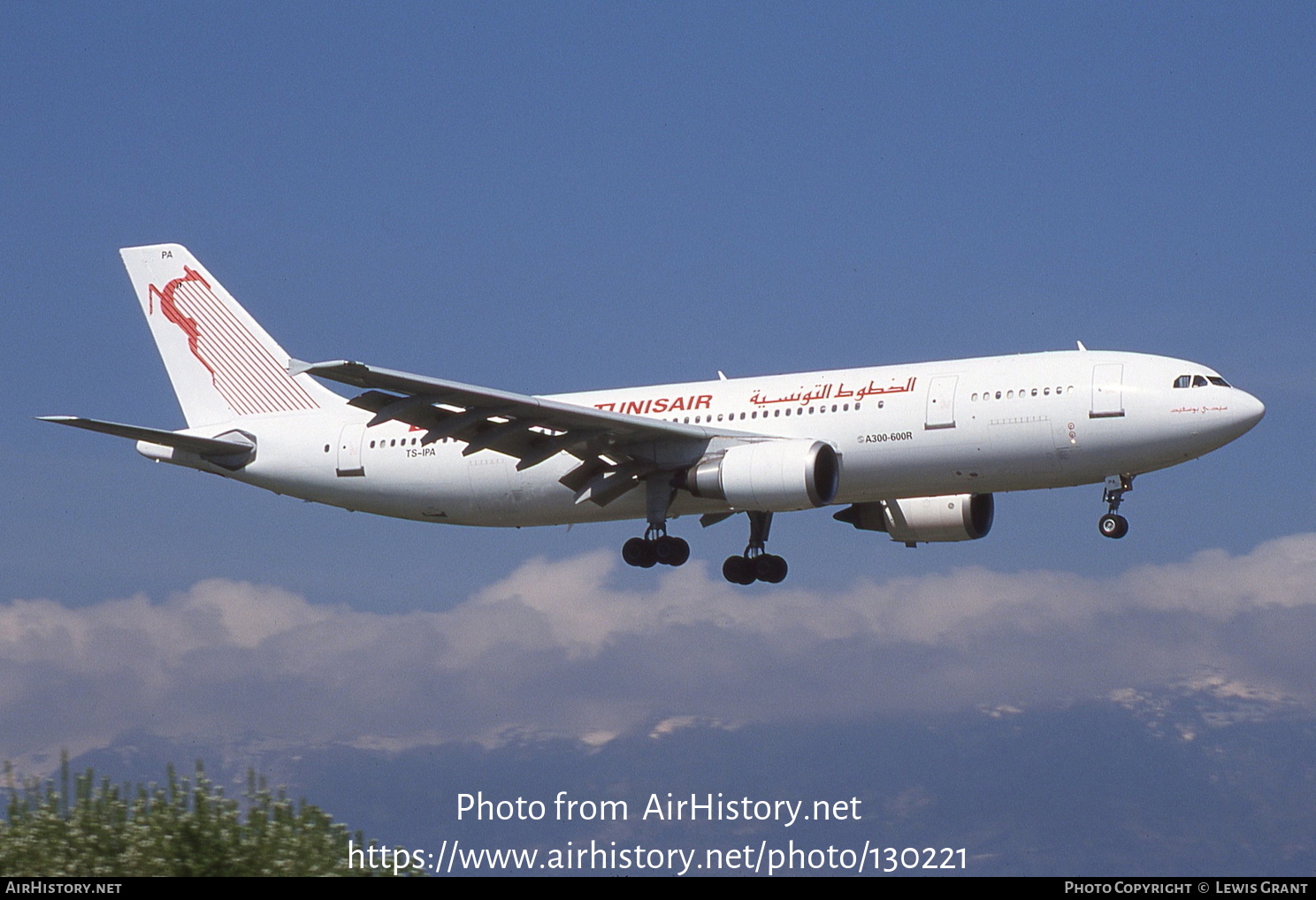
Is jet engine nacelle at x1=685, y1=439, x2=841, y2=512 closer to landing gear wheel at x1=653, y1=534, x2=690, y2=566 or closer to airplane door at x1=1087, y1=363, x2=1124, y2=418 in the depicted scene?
landing gear wheel at x1=653, y1=534, x2=690, y2=566

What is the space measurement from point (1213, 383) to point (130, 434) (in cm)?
2446

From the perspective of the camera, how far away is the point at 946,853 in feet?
98.6

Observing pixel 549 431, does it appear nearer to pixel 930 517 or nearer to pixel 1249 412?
pixel 930 517

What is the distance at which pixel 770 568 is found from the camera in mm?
43031

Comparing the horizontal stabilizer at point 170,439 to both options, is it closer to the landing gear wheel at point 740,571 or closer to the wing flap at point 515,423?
the wing flap at point 515,423

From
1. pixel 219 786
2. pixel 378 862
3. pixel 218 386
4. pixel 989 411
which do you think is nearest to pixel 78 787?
pixel 219 786

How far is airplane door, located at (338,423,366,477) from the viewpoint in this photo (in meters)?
43.1

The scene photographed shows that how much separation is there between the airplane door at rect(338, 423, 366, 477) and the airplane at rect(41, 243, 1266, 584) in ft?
0.15

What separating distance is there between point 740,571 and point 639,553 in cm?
348

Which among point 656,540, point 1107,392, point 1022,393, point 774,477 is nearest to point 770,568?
point 656,540

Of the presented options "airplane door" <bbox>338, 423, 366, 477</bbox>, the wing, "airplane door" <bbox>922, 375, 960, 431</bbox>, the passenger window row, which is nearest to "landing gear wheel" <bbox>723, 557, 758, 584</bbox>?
the wing

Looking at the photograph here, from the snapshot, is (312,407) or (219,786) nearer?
(219,786)
